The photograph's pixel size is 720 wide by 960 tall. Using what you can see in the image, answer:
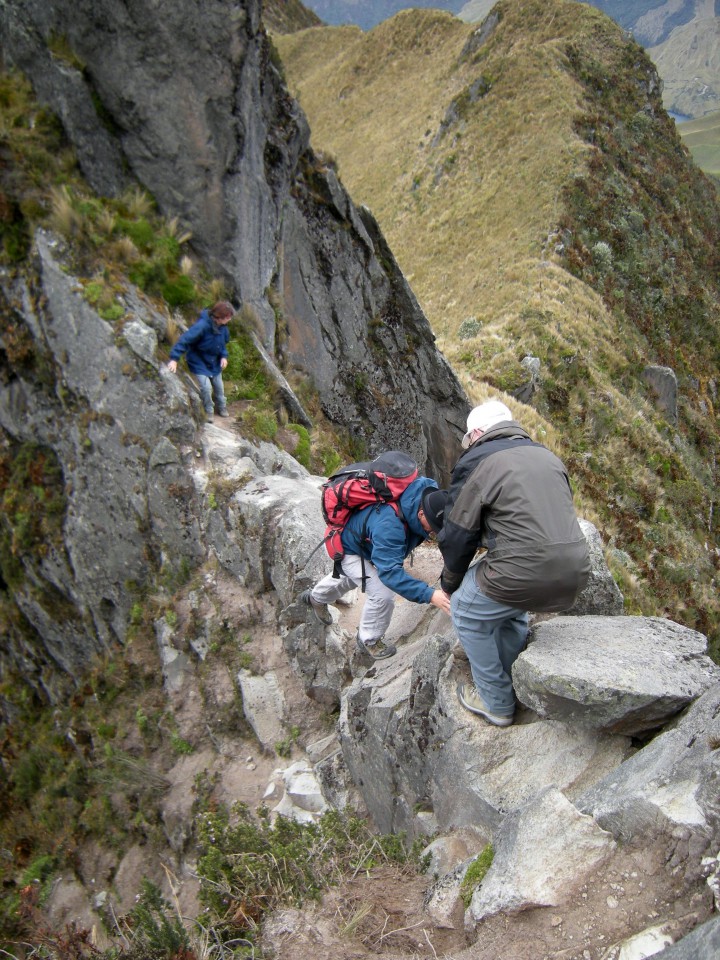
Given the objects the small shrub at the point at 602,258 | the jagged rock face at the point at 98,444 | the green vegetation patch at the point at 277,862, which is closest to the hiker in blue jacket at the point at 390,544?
the green vegetation patch at the point at 277,862

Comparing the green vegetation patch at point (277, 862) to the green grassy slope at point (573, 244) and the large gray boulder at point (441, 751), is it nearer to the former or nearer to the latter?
the large gray boulder at point (441, 751)

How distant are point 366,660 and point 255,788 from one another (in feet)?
6.34

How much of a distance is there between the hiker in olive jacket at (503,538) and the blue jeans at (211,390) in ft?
19.7

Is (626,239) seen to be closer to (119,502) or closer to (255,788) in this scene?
(119,502)

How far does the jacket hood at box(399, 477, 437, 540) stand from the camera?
17.2 ft

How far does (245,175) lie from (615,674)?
10.6 m

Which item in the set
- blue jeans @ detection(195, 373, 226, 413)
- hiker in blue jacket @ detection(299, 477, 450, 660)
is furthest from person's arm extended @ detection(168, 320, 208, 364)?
hiker in blue jacket @ detection(299, 477, 450, 660)

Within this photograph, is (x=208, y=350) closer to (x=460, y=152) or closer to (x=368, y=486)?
(x=368, y=486)

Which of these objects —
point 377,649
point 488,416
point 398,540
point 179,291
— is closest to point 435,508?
point 398,540

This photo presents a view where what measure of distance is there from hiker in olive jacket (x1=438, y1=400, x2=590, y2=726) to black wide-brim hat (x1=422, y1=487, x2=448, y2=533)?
0.93 ft

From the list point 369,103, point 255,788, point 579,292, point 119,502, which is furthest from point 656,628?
A: point 369,103

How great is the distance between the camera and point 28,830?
358 inches

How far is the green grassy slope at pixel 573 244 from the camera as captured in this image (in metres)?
21.2

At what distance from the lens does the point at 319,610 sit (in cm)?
720
